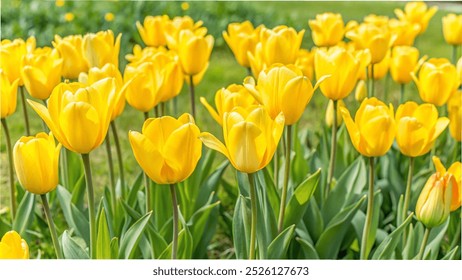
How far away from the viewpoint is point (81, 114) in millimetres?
1380

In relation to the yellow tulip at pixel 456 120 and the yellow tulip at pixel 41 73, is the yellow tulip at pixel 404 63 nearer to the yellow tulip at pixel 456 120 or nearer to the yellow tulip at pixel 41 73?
the yellow tulip at pixel 456 120

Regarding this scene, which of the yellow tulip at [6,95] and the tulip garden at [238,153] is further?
the yellow tulip at [6,95]

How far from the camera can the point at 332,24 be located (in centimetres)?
242

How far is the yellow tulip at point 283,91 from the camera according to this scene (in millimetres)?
1512

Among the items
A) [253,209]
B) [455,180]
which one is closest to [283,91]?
[253,209]

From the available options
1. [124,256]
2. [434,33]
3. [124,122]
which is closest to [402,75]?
[124,256]

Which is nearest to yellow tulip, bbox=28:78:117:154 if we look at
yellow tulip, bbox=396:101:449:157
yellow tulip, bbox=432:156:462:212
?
yellow tulip, bbox=396:101:449:157

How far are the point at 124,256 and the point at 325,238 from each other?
0.54m

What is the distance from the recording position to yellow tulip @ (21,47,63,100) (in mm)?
1835

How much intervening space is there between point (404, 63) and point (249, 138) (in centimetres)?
111

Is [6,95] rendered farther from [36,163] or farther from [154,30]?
[154,30]

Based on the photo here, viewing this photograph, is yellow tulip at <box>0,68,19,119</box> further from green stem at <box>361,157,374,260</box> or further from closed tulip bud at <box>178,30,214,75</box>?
green stem at <box>361,157,374,260</box>

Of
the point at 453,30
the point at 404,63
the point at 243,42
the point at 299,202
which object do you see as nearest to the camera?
the point at 299,202

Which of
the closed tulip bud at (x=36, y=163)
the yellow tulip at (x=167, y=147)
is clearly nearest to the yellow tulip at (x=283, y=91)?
the yellow tulip at (x=167, y=147)
